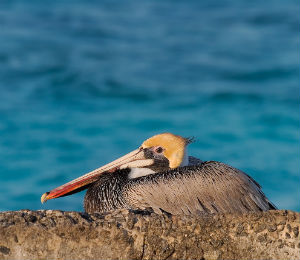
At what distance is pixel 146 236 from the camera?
3.20m

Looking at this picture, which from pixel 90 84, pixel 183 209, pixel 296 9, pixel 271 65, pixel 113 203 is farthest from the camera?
pixel 296 9

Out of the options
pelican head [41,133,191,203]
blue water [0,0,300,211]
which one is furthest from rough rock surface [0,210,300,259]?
blue water [0,0,300,211]

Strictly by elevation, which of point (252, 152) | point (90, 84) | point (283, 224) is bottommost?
point (283, 224)

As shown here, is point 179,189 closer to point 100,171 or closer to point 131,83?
point 100,171

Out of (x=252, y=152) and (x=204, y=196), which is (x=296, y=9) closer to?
(x=252, y=152)

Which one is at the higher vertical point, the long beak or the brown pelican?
the long beak

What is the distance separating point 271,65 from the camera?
1141 centimetres

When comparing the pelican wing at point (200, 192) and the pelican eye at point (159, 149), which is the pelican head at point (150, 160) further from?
the pelican wing at point (200, 192)

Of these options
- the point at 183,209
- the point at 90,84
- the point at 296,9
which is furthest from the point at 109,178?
the point at 296,9

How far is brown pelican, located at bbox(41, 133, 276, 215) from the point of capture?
395 cm

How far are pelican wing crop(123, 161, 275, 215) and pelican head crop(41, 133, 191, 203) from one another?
39 centimetres

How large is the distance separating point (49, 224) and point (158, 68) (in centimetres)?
780

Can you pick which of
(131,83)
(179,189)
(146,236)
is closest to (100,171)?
(179,189)

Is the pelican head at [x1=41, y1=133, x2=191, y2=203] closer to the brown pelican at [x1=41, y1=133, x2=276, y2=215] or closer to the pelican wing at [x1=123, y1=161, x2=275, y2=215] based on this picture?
the brown pelican at [x1=41, y1=133, x2=276, y2=215]
